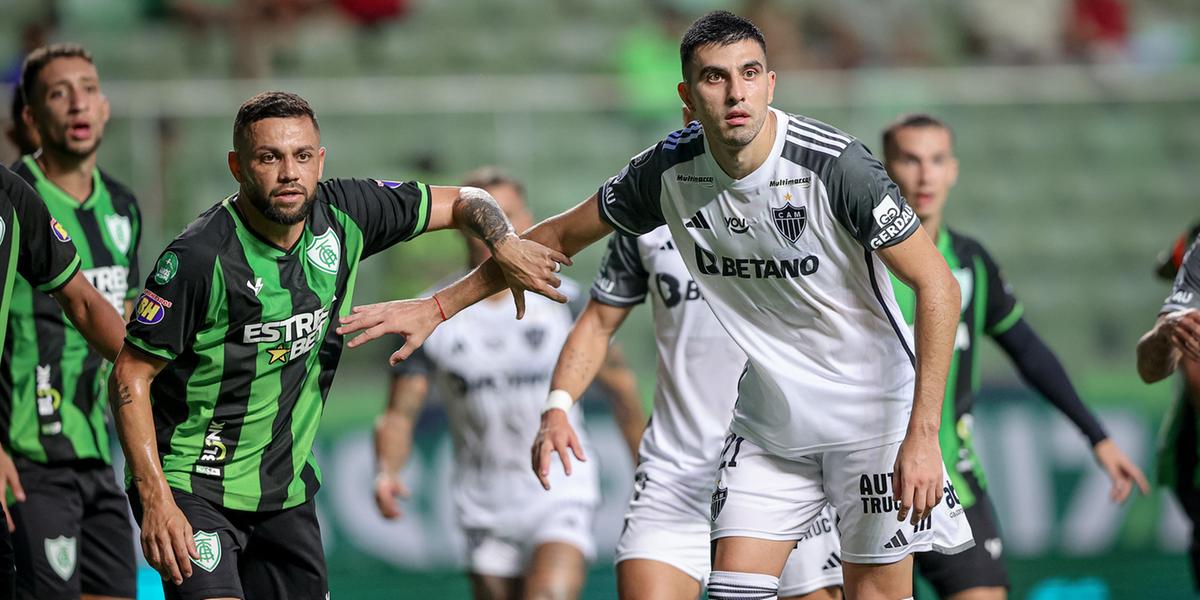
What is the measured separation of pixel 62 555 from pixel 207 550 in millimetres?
1406

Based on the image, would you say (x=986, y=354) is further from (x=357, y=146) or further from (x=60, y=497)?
(x=60, y=497)

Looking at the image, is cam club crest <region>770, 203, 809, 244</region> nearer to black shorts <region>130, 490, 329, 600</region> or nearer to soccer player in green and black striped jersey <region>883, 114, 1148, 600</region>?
soccer player in green and black striped jersey <region>883, 114, 1148, 600</region>

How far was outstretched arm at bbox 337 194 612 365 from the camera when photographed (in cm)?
516

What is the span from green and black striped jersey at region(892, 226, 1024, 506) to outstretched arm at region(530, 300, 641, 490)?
136 centimetres

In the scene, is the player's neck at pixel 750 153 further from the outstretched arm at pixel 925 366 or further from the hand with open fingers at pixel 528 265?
the hand with open fingers at pixel 528 265

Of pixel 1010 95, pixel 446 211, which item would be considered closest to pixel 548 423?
pixel 446 211

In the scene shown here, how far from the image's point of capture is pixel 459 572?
9.81 meters

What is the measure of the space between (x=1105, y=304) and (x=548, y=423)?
6209 millimetres

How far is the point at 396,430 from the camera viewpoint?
7461 mm

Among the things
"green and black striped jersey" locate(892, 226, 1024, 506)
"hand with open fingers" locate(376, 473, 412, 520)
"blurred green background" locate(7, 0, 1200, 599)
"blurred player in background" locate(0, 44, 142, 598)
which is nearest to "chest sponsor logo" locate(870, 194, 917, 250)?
"green and black striped jersey" locate(892, 226, 1024, 506)

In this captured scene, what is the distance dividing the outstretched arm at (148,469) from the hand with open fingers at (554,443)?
1396 millimetres

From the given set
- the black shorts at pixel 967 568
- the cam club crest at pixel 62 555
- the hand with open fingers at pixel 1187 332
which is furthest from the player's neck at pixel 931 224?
the cam club crest at pixel 62 555

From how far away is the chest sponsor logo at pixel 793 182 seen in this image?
4.88 m

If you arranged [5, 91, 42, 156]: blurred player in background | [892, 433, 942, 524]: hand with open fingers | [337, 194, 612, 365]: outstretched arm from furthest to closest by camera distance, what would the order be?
[5, 91, 42, 156]: blurred player in background → [337, 194, 612, 365]: outstretched arm → [892, 433, 942, 524]: hand with open fingers
